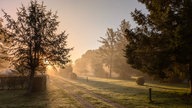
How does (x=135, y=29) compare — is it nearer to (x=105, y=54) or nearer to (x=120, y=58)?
(x=120, y=58)

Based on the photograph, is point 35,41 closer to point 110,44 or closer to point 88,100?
point 88,100

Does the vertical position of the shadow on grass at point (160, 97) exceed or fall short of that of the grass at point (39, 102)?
it exceeds it

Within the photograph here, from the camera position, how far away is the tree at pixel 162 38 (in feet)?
69.9

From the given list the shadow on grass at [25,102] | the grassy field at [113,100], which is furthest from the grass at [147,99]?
the shadow on grass at [25,102]

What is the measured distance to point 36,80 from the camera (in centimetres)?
3102

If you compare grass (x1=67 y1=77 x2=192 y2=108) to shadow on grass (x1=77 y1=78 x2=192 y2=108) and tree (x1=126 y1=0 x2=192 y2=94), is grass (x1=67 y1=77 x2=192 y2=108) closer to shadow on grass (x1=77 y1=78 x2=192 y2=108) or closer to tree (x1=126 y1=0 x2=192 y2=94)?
shadow on grass (x1=77 y1=78 x2=192 y2=108)

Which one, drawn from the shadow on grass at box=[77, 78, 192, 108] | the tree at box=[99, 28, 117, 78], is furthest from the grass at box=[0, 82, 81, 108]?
the tree at box=[99, 28, 117, 78]

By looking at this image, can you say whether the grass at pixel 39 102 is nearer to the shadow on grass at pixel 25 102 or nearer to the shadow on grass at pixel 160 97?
the shadow on grass at pixel 25 102

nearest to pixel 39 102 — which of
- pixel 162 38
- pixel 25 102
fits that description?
pixel 25 102

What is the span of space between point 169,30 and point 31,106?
15121 millimetres

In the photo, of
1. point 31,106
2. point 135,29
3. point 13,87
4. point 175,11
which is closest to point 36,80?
point 13,87

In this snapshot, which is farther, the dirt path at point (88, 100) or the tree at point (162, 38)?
the tree at point (162, 38)

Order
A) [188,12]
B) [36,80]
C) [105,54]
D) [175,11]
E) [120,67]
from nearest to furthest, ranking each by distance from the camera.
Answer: [188,12], [175,11], [36,80], [120,67], [105,54]

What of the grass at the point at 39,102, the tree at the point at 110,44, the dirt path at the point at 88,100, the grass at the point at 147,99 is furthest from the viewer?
the tree at the point at 110,44
